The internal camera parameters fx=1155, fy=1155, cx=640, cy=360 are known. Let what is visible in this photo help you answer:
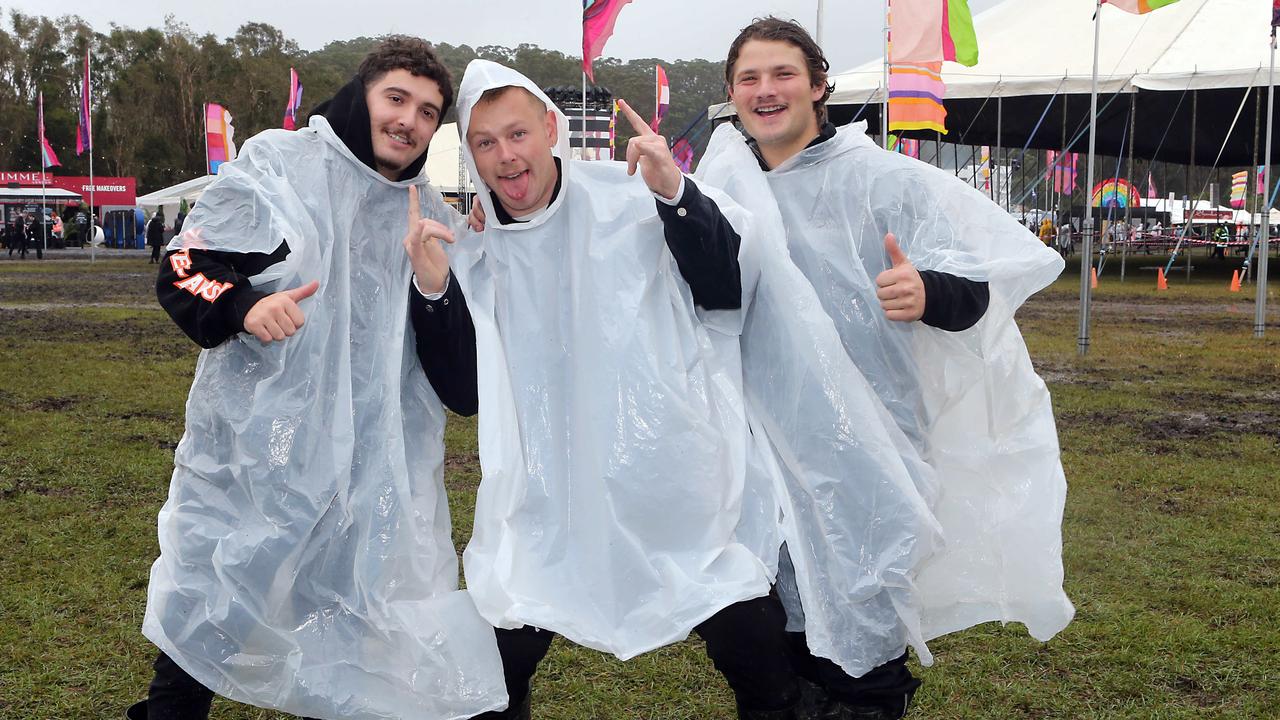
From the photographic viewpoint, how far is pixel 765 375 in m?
2.36

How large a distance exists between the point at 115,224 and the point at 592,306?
41334 mm

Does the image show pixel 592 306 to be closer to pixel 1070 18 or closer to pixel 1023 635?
pixel 1023 635

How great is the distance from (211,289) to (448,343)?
1.55 feet

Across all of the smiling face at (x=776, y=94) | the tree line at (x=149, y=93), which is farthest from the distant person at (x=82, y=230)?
the smiling face at (x=776, y=94)

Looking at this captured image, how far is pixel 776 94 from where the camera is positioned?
2385 millimetres

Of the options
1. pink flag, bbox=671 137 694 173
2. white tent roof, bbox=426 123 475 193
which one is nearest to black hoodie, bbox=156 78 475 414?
pink flag, bbox=671 137 694 173

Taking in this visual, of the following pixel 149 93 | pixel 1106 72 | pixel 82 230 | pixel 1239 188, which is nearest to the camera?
pixel 1106 72

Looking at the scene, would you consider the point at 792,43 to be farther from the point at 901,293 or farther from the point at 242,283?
the point at 242,283

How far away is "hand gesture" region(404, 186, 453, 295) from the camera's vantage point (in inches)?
89.7

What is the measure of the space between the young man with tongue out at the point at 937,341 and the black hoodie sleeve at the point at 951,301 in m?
0.04

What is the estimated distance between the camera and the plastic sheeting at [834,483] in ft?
7.34

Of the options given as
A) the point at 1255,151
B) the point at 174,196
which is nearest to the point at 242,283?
the point at 1255,151

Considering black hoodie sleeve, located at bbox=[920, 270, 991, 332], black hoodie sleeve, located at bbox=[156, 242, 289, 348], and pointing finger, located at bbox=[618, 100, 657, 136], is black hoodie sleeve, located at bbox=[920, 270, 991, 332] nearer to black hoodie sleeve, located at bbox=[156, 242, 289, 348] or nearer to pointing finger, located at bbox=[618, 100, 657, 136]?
pointing finger, located at bbox=[618, 100, 657, 136]

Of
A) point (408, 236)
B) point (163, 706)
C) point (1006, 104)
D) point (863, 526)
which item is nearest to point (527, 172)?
point (408, 236)
